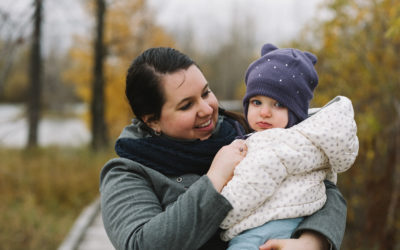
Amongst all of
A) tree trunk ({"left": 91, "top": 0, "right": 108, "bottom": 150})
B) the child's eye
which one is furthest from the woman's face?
tree trunk ({"left": 91, "top": 0, "right": 108, "bottom": 150})

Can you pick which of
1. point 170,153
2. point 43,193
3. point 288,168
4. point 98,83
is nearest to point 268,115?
point 288,168

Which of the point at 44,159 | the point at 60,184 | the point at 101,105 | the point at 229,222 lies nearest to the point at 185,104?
the point at 229,222

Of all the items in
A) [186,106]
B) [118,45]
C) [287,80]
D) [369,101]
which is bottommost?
[118,45]

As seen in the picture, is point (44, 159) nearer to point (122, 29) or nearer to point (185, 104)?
point (122, 29)

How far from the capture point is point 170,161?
5.15ft

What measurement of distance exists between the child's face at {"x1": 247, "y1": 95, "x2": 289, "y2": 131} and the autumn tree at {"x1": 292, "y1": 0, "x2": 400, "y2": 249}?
2.46 metres

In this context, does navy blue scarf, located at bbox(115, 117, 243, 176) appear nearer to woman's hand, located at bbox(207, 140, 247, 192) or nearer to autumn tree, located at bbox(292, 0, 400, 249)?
woman's hand, located at bbox(207, 140, 247, 192)

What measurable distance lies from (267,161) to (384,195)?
340 centimetres

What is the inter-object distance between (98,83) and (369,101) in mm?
6937

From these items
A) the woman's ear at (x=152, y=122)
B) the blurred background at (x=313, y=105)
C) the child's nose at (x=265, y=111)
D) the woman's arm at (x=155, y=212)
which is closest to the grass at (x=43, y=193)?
the blurred background at (x=313, y=105)

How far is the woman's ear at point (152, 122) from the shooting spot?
1.68m

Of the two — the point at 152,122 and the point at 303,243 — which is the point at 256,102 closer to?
the point at 152,122

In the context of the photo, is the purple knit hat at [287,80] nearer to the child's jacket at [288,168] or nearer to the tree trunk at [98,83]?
the child's jacket at [288,168]

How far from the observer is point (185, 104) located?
61.9 inches
